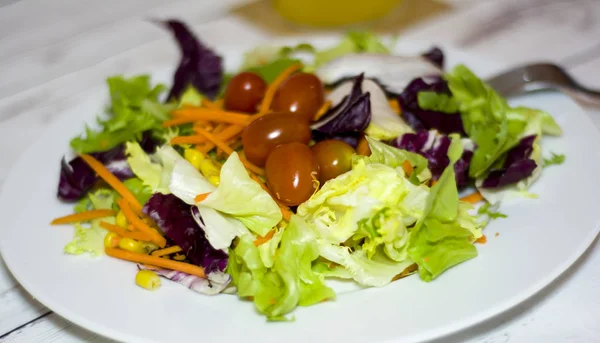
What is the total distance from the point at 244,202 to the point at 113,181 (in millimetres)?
664

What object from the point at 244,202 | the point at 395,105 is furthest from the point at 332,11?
the point at 244,202

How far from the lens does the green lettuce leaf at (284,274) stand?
6.64ft

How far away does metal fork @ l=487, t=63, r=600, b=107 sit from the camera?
10.2ft

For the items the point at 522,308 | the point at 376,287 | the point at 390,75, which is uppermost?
the point at 390,75

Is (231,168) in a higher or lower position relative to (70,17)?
higher

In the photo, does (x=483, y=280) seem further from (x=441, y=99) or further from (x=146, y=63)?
(x=146, y=63)

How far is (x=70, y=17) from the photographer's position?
532 cm

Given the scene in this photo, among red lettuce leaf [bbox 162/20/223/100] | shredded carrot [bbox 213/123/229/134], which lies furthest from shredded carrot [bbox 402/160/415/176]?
red lettuce leaf [bbox 162/20/223/100]

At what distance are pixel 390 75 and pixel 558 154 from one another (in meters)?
0.85

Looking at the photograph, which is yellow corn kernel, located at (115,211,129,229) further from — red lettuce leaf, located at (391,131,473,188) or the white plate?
red lettuce leaf, located at (391,131,473,188)

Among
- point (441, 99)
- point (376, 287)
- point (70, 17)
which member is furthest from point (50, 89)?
point (376, 287)

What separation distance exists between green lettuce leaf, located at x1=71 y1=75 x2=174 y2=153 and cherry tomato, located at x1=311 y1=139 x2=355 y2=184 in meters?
0.91

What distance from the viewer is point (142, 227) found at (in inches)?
94.7

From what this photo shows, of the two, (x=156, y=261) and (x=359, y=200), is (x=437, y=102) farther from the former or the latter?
(x=156, y=261)
